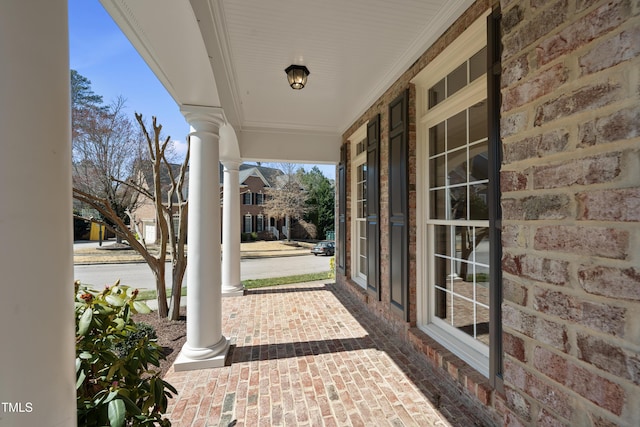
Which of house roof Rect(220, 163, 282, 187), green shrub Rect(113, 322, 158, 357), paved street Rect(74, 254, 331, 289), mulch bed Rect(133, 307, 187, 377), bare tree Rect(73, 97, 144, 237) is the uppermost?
Result: house roof Rect(220, 163, 282, 187)

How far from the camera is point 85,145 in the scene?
10.2 m

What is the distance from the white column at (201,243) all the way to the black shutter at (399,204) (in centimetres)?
206

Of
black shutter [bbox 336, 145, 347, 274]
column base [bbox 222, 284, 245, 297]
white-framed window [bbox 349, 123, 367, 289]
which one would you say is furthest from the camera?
black shutter [bbox 336, 145, 347, 274]

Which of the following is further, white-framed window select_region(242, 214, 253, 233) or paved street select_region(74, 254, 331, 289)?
white-framed window select_region(242, 214, 253, 233)

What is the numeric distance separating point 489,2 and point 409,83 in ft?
3.91

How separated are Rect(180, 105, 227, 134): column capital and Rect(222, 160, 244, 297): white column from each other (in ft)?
8.43

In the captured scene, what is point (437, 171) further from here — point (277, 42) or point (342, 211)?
point (342, 211)

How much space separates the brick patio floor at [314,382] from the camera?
7.35 ft

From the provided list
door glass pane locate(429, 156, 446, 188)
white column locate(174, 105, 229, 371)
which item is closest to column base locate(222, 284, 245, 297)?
white column locate(174, 105, 229, 371)

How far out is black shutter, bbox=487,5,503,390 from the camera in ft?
6.46

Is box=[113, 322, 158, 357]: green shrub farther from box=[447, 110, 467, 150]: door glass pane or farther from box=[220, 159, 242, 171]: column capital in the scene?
box=[447, 110, 467, 150]: door glass pane

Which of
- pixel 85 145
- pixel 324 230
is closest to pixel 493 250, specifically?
pixel 85 145

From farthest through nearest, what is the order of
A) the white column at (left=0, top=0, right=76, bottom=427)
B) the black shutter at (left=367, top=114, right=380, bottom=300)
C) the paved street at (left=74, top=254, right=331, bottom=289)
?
the paved street at (left=74, top=254, right=331, bottom=289) < the black shutter at (left=367, top=114, right=380, bottom=300) < the white column at (left=0, top=0, right=76, bottom=427)

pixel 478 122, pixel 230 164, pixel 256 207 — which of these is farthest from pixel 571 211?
pixel 256 207
